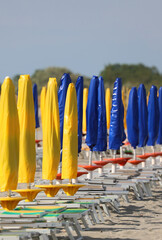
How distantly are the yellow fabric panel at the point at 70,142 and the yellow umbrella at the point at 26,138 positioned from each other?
3.55 feet

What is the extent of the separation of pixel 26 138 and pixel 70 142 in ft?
4.13

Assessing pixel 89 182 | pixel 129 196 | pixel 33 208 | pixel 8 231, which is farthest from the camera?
pixel 129 196

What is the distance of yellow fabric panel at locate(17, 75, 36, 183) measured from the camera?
810 centimetres

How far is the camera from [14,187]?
757 cm

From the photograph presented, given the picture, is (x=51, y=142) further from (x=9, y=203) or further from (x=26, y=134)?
(x=9, y=203)

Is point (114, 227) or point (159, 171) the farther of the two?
point (159, 171)

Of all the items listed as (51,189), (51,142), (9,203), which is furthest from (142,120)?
(9,203)

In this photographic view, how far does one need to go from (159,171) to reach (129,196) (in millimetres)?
1572

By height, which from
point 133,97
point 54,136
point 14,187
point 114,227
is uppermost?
point 133,97

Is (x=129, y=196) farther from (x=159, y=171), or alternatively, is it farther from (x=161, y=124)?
(x=161, y=124)

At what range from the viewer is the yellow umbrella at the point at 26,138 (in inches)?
319

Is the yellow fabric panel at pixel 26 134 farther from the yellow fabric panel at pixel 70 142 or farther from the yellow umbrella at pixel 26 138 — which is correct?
the yellow fabric panel at pixel 70 142

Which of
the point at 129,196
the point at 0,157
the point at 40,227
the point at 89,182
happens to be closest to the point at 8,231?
the point at 40,227

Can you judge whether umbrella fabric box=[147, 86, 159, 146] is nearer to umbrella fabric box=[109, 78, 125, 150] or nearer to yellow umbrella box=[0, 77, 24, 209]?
umbrella fabric box=[109, 78, 125, 150]
